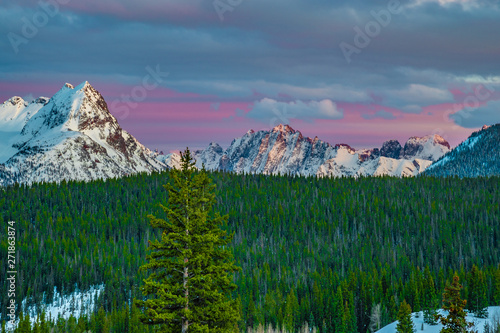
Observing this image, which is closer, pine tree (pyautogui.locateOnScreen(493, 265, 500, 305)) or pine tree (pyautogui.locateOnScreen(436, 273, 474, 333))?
pine tree (pyautogui.locateOnScreen(436, 273, 474, 333))

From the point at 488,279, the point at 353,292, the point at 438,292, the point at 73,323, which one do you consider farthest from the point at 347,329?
the point at 73,323

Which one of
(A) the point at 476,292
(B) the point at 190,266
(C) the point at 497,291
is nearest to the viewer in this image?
(B) the point at 190,266

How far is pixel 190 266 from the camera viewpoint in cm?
3738

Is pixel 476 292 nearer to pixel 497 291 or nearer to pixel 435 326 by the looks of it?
pixel 497 291

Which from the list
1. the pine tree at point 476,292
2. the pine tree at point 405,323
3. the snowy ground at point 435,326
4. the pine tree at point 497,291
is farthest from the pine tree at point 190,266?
the pine tree at point 497,291

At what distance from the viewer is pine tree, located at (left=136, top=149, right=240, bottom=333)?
118 feet

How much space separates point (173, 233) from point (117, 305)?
17090cm

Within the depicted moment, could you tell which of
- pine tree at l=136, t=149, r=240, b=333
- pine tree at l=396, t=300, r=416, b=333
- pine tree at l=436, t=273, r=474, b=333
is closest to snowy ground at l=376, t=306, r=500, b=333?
pine tree at l=396, t=300, r=416, b=333

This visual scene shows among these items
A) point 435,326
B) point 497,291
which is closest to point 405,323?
point 435,326

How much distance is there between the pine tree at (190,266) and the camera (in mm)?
35906

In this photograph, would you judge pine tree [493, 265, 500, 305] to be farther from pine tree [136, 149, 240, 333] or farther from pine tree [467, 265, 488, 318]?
pine tree [136, 149, 240, 333]

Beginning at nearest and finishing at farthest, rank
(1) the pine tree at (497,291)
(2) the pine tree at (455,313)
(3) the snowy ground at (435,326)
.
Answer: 1. (2) the pine tree at (455,313)
2. (3) the snowy ground at (435,326)
3. (1) the pine tree at (497,291)

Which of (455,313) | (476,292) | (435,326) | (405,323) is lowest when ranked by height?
(476,292)

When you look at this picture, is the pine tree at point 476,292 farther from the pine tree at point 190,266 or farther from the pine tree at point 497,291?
the pine tree at point 190,266
